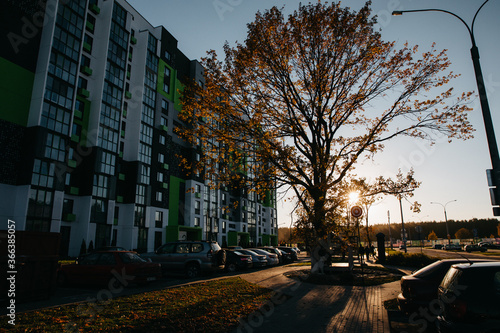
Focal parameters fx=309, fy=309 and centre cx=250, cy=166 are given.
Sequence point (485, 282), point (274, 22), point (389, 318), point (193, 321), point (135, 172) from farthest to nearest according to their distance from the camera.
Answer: point (135, 172) < point (274, 22) < point (389, 318) < point (193, 321) < point (485, 282)

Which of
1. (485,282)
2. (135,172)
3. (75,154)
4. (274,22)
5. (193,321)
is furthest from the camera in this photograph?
(135,172)

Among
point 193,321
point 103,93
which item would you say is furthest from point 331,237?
point 103,93

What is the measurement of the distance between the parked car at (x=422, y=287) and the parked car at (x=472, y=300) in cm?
238

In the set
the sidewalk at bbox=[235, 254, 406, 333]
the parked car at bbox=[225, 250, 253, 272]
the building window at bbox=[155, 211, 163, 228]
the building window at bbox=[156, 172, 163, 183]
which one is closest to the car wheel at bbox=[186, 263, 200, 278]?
the parked car at bbox=[225, 250, 253, 272]

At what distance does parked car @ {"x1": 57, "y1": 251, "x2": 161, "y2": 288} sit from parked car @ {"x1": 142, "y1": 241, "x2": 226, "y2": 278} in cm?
288

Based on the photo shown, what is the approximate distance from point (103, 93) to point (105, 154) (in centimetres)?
744

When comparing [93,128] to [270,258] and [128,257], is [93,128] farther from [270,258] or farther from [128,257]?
[128,257]

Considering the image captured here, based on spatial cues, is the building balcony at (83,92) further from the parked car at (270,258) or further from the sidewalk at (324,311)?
the sidewalk at (324,311)

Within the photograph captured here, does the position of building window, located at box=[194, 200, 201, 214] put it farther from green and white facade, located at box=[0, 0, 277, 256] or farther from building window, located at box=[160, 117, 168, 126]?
building window, located at box=[160, 117, 168, 126]

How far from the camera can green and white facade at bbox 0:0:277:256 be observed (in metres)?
28.8

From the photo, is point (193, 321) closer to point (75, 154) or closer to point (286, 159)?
point (286, 159)

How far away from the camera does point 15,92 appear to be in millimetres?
29000

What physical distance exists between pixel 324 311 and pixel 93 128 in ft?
115

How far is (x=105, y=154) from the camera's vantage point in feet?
120
